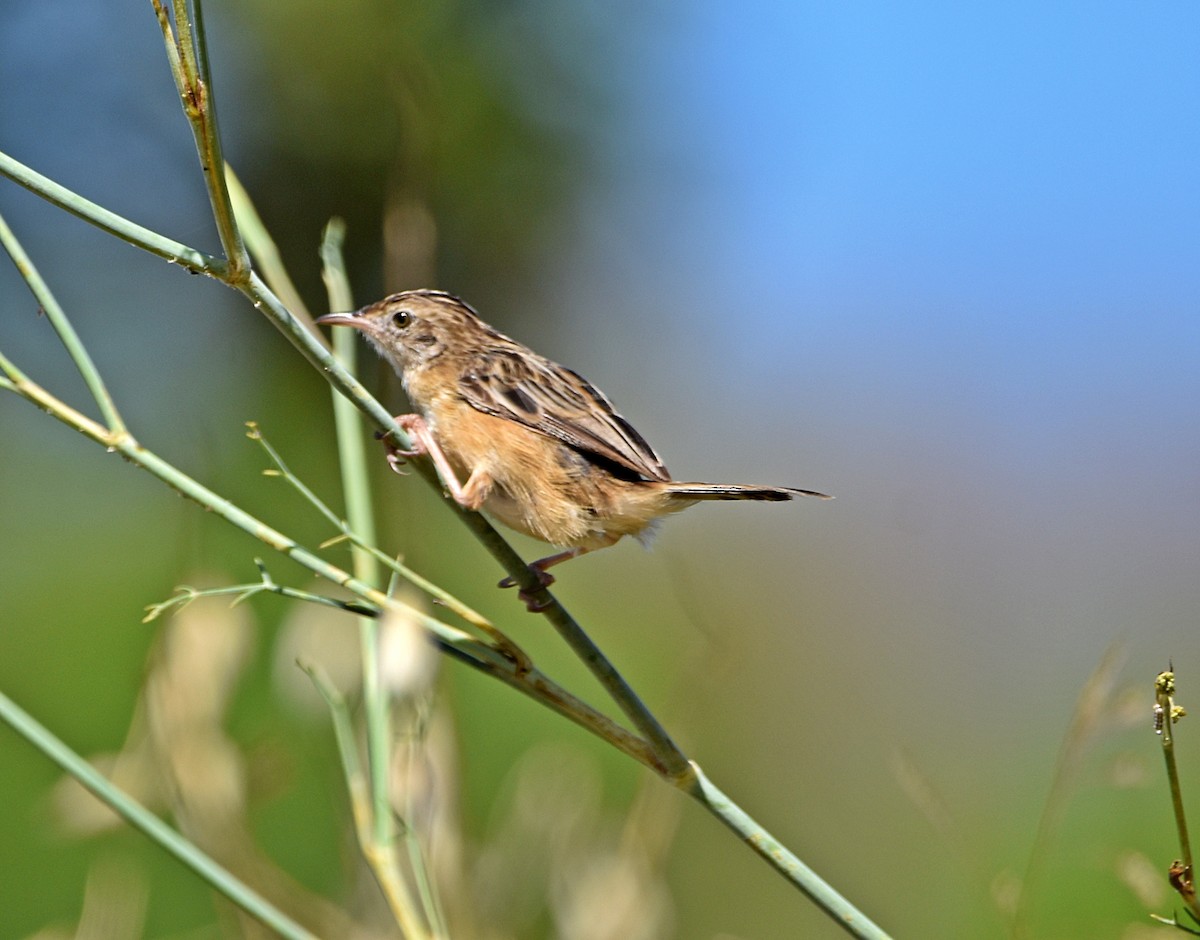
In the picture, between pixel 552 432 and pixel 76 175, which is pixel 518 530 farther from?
pixel 76 175

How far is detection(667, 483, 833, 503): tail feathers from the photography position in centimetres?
295

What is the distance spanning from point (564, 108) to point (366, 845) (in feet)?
51.9

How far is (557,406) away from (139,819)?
2263 millimetres

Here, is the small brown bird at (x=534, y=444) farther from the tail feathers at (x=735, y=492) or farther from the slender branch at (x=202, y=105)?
the slender branch at (x=202, y=105)

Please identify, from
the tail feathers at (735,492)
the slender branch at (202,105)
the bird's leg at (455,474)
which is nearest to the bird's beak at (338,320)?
the bird's leg at (455,474)

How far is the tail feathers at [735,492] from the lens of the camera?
295cm

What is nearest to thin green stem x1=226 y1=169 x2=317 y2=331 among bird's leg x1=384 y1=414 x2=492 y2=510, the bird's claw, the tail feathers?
bird's leg x1=384 y1=414 x2=492 y2=510

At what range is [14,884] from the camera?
5945mm

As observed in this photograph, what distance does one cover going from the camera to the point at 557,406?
12.7 feet

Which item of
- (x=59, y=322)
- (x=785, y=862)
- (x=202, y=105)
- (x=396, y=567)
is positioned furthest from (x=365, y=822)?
(x=202, y=105)

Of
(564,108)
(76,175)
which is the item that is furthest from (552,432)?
(564,108)

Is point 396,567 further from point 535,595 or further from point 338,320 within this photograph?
point 338,320

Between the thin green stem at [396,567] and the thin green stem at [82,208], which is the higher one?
the thin green stem at [82,208]

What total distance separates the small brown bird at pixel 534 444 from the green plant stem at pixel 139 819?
5.10ft
